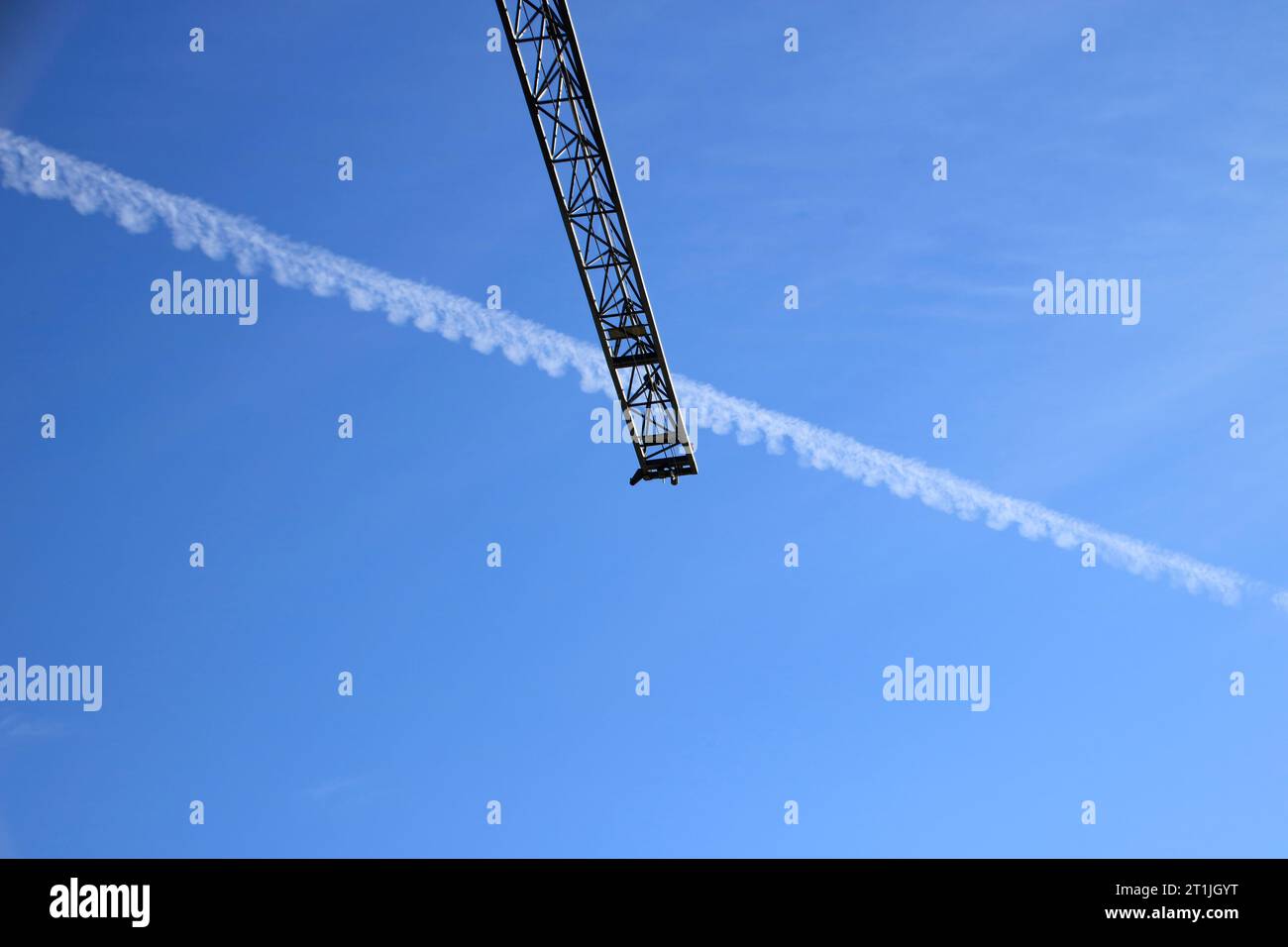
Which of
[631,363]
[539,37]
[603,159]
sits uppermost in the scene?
[539,37]
